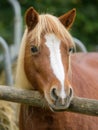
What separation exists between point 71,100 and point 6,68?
2.76 metres

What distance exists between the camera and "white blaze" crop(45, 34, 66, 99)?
538 centimetres

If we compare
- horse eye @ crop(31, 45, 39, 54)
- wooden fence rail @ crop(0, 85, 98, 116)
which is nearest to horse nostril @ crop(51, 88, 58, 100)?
wooden fence rail @ crop(0, 85, 98, 116)

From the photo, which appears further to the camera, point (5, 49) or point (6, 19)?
point (6, 19)

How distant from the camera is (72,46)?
5711mm

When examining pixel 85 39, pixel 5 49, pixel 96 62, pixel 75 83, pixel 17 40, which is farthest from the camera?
pixel 85 39

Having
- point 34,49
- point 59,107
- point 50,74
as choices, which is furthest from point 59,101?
point 34,49

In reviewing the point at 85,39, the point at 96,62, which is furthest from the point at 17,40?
the point at 85,39

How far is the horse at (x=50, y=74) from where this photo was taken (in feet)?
17.7

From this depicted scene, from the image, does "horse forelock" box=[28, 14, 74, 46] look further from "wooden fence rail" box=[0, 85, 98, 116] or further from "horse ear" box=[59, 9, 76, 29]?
"wooden fence rail" box=[0, 85, 98, 116]

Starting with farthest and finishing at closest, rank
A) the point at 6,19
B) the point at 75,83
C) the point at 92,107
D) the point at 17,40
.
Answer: the point at 6,19
the point at 17,40
the point at 75,83
the point at 92,107

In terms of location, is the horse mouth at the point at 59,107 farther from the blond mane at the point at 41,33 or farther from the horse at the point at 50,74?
the blond mane at the point at 41,33

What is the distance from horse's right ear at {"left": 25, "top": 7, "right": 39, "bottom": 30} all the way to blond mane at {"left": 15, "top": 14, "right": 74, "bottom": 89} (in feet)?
0.14

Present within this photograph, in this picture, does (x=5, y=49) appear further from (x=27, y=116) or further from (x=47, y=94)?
(x=47, y=94)

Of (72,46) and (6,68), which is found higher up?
(72,46)
